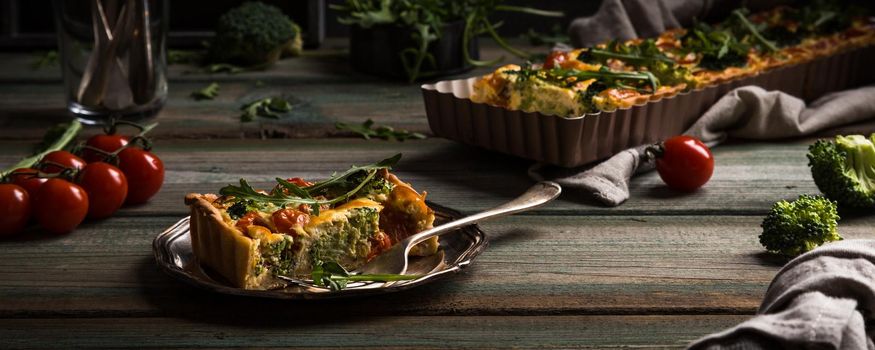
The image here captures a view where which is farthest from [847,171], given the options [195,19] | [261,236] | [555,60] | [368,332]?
[195,19]

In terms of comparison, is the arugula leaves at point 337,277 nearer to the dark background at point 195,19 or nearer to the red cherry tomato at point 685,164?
the red cherry tomato at point 685,164

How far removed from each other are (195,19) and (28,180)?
3032 mm

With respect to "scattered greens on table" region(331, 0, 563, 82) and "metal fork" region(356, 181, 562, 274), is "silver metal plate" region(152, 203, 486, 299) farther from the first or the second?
"scattered greens on table" region(331, 0, 563, 82)

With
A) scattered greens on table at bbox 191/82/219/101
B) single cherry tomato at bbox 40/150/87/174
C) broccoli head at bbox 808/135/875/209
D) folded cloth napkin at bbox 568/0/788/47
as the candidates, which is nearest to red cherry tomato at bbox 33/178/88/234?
single cherry tomato at bbox 40/150/87/174

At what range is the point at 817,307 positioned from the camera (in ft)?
7.44

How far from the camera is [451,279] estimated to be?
2.79m

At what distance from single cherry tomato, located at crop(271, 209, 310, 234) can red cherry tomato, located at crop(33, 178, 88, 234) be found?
2.56 feet

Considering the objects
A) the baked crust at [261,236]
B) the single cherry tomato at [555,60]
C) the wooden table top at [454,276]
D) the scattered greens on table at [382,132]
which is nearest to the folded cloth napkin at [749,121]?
the wooden table top at [454,276]

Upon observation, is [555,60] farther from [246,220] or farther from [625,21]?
[246,220]

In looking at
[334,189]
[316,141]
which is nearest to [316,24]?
[316,141]

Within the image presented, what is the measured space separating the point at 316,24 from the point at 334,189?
3215 mm

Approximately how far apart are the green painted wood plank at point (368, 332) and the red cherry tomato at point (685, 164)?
97cm

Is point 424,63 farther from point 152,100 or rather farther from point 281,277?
point 281,277

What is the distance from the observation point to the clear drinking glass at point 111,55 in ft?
13.4
